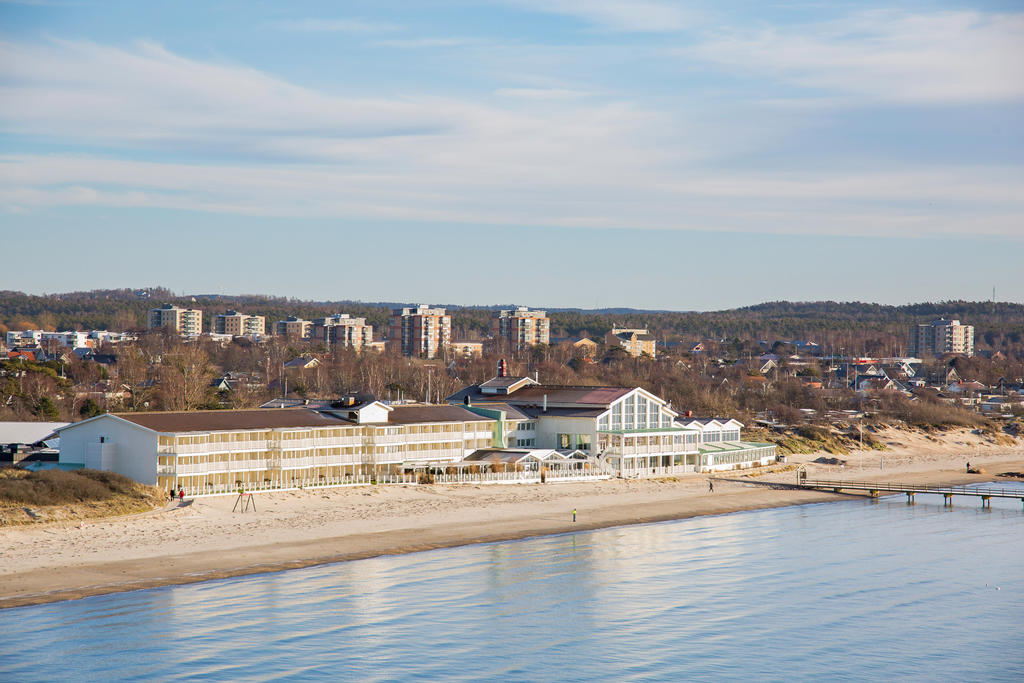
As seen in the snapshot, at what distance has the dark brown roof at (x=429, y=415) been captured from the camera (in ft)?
215

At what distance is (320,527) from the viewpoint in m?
51.1

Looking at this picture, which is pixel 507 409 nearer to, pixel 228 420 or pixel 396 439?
pixel 396 439

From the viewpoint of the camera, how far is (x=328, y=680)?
31781 millimetres

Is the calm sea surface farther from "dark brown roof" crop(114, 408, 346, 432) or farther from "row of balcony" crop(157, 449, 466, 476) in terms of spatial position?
"dark brown roof" crop(114, 408, 346, 432)

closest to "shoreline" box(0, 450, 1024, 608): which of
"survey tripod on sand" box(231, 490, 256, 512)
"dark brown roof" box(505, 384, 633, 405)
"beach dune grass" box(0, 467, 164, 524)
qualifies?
"survey tripod on sand" box(231, 490, 256, 512)

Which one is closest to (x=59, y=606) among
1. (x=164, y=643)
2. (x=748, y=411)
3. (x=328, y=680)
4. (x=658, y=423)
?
(x=164, y=643)

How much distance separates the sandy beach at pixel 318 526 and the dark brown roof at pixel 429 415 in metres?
5.10

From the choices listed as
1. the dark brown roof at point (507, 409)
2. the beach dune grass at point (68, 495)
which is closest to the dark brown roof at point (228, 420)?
the beach dune grass at point (68, 495)

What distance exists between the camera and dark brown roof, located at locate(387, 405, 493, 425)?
6544 cm

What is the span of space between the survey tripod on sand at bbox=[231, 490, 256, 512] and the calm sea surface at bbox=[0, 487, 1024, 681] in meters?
9.05

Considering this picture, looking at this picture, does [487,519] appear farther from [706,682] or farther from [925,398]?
[925,398]

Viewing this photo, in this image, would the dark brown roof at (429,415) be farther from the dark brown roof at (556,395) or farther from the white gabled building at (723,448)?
the white gabled building at (723,448)

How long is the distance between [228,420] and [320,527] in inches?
396

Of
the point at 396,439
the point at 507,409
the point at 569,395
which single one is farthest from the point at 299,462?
the point at 569,395
